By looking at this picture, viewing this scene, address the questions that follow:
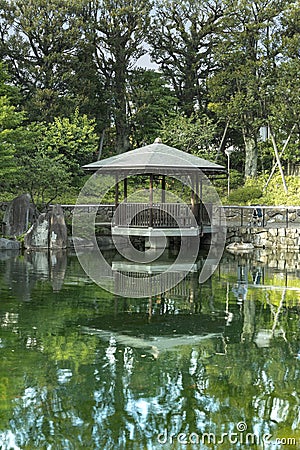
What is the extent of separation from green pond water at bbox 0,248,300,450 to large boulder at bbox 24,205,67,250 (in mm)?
5436

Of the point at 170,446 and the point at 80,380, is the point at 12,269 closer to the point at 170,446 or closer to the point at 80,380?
the point at 80,380

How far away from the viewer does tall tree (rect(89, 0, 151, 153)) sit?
76.0ft

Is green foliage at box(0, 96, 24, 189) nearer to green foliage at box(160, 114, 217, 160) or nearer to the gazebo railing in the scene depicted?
the gazebo railing

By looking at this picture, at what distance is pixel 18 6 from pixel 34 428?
1981cm

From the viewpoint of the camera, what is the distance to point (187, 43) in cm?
2491

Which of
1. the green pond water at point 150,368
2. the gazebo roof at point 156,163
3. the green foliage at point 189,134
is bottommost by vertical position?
the green pond water at point 150,368

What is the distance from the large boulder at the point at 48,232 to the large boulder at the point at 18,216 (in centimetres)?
91

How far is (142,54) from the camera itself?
2445 cm

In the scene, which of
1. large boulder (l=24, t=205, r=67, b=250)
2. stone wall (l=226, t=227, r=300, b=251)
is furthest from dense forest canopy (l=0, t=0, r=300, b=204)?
stone wall (l=226, t=227, r=300, b=251)

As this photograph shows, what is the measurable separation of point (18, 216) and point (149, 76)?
396 inches

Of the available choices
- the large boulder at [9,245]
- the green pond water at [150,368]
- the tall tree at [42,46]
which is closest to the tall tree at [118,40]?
the tall tree at [42,46]

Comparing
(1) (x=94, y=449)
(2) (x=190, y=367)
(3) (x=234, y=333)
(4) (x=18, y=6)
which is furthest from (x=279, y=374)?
(4) (x=18, y=6)

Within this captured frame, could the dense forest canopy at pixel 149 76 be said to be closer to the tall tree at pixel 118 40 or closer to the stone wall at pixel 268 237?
the tall tree at pixel 118 40

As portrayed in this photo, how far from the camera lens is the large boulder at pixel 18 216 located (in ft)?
56.3
